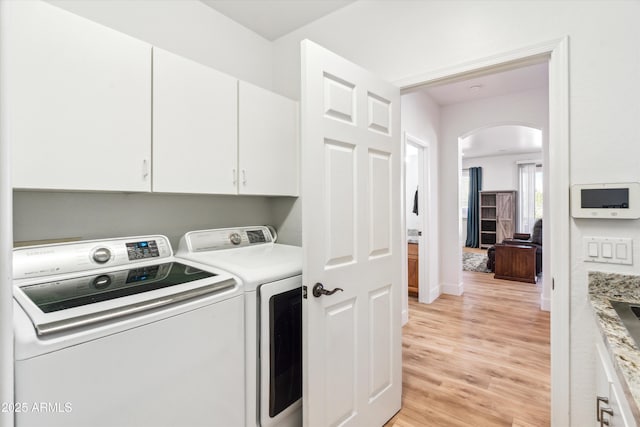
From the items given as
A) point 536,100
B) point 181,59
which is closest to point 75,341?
point 181,59

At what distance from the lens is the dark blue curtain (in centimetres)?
857

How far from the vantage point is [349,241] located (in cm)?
150

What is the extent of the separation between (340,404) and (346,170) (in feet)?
3.70

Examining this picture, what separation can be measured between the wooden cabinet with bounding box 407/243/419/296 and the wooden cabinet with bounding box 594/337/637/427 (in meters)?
2.76

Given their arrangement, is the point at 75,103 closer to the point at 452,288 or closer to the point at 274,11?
the point at 274,11

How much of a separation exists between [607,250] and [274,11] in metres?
2.32

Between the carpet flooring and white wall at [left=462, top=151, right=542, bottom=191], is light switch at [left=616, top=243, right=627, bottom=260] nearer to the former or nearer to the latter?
the carpet flooring

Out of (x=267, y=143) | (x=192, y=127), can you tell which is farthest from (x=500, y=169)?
(x=192, y=127)

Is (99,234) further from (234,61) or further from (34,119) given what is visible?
(234,61)

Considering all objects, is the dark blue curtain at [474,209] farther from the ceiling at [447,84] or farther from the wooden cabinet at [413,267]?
the wooden cabinet at [413,267]

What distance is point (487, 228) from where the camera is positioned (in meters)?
8.43

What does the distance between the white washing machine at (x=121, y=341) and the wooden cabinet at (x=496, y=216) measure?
850 centimetres

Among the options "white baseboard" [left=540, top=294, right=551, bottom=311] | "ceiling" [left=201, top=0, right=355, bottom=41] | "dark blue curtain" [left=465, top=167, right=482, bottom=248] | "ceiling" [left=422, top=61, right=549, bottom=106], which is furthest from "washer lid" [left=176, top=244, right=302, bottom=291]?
"dark blue curtain" [left=465, top=167, right=482, bottom=248]

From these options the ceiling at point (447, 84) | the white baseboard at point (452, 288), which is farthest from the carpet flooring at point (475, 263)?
the ceiling at point (447, 84)
